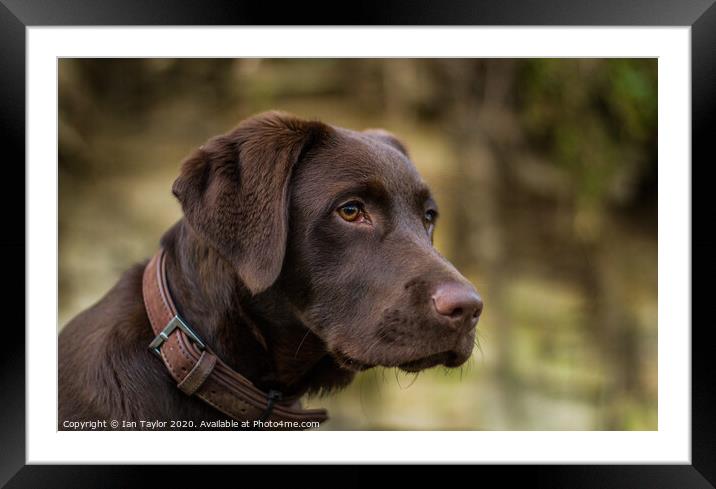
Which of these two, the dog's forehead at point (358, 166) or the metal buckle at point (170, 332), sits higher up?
the dog's forehead at point (358, 166)

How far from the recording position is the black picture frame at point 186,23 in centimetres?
294

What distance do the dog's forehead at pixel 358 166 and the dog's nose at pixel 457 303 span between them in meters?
0.54

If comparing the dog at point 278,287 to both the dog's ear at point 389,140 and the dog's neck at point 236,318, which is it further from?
the dog's ear at point 389,140

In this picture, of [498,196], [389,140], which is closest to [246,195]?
[389,140]

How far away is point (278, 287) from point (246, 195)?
1.26 ft

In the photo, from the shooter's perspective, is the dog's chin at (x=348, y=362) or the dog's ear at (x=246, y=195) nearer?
the dog's ear at (x=246, y=195)

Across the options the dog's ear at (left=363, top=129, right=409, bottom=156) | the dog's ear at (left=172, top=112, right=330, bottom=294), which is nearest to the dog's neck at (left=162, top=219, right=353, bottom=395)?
the dog's ear at (left=172, top=112, right=330, bottom=294)

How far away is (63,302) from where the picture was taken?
5.62 m

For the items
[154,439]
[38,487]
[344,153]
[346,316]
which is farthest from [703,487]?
[38,487]

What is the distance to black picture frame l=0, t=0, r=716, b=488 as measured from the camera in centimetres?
294

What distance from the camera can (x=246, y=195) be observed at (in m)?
2.78

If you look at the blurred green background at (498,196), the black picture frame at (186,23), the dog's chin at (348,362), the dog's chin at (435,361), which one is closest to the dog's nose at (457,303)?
the dog's chin at (435,361)

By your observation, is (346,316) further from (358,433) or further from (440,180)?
(440,180)

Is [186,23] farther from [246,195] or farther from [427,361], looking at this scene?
[427,361]
